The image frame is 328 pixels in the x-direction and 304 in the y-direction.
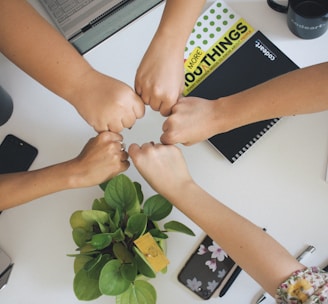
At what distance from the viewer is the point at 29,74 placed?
87 cm

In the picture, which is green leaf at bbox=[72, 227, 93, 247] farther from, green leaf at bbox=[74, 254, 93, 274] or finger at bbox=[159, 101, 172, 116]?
finger at bbox=[159, 101, 172, 116]

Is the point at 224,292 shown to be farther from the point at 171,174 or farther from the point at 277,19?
the point at 277,19

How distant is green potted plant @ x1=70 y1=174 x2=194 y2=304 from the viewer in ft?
2.40

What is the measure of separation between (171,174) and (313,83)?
263 mm

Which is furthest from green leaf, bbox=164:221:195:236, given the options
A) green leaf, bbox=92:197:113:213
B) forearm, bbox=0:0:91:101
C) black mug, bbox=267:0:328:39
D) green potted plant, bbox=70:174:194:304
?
black mug, bbox=267:0:328:39

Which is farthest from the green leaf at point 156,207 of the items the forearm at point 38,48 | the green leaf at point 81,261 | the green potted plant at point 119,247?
the forearm at point 38,48

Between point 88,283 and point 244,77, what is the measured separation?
1.43 feet

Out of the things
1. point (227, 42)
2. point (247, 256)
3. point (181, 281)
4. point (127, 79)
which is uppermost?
point (227, 42)

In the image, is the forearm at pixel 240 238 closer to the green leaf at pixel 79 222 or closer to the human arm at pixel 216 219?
the human arm at pixel 216 219

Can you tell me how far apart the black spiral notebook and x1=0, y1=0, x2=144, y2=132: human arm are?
0.14 meters

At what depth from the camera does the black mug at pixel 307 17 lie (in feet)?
2.74

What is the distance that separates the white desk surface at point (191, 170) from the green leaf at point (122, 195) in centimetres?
12

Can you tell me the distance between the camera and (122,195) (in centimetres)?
77

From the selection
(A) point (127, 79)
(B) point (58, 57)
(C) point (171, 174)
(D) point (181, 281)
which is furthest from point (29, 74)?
(D) point (181, 281)
